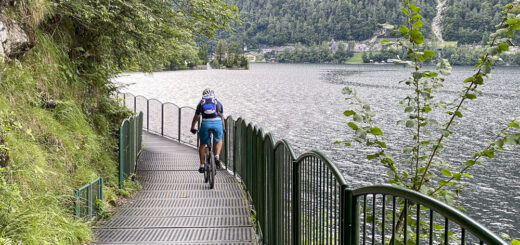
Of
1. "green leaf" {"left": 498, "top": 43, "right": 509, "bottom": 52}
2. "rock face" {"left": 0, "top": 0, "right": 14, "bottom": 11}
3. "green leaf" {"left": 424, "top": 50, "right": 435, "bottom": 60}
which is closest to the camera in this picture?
"green leaf" {"left": 498, "top": 43, "right": 509, "bottom": 52}

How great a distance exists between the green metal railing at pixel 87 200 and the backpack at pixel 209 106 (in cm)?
253

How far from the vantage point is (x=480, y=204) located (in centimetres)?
1753

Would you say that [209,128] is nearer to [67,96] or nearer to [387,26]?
[67,96]

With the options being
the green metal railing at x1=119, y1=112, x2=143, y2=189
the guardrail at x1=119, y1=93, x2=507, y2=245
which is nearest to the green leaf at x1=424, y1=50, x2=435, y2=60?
the guardrail at x1=119, y1=93, x2=507, y2=245

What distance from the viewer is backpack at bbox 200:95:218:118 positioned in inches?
363

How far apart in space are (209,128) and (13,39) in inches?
139

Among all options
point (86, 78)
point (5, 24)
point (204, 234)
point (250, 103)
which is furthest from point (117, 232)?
point (250, 103)

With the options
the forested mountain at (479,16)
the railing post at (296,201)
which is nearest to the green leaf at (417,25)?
the forested mountain at (479,16)

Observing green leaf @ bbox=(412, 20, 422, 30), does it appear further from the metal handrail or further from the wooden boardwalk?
the wooden boardwalk

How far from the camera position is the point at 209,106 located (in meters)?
9.23

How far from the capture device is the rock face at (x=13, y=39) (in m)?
6.93

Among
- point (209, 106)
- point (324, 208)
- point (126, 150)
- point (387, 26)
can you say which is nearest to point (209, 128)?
point (209, 106)

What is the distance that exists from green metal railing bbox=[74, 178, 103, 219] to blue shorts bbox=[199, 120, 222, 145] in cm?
253

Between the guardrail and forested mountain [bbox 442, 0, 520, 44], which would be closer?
the guardrail
